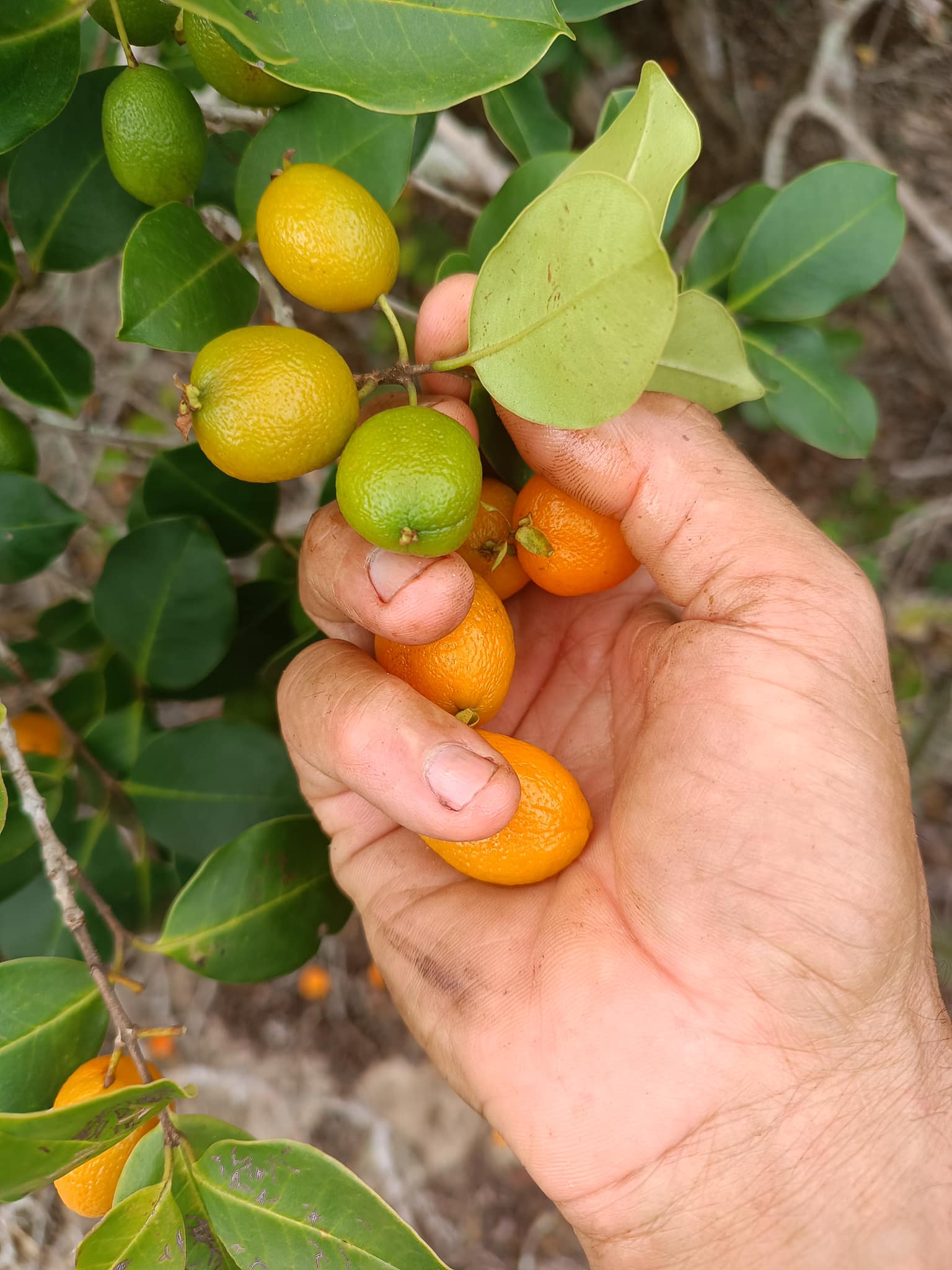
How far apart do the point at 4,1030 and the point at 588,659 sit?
3.88ft

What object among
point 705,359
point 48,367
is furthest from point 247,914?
point 705,359

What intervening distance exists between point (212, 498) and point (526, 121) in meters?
0.97

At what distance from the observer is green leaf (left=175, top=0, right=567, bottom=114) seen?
1033 mm

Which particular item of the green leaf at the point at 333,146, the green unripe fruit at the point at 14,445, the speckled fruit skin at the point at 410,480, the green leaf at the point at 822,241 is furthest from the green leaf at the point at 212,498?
the green leaf at the point at 822,241

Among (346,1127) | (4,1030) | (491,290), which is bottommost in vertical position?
(346,1127)

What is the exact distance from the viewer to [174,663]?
1775 millimetres

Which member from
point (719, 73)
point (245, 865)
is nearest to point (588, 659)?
point (245, 865)

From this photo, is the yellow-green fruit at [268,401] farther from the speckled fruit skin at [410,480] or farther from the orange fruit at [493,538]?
the orange fruit at [493,538]

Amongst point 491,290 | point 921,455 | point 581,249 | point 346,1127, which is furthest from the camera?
point 921,455

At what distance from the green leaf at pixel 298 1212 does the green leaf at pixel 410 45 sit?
1350 millimetres

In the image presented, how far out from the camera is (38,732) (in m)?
1.93

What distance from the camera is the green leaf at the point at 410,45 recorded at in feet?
3.39

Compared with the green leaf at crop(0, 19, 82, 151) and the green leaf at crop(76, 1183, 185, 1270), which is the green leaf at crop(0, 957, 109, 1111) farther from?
the green leaf at crop(0, 19, 82, 151)

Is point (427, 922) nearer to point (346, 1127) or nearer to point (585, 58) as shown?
point (346, 1127)
